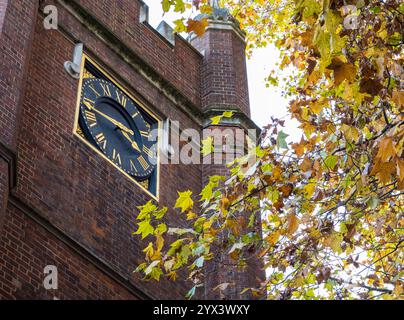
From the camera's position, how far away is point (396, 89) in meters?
9.90

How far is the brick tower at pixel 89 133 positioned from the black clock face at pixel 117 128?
0.9 inches

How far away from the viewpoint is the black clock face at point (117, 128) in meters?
15.2

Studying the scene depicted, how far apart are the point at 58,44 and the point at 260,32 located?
7541mm

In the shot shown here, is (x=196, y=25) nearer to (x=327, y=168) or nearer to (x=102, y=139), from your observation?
(x=327, y=168)

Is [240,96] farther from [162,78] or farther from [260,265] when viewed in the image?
[260,265]

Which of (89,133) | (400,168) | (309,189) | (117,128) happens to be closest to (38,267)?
(89,133)

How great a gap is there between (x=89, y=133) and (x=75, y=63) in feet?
4.28

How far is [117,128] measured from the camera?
15.8m

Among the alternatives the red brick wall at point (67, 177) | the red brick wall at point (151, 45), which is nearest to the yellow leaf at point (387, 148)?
the red brick wall at point (67, 177)

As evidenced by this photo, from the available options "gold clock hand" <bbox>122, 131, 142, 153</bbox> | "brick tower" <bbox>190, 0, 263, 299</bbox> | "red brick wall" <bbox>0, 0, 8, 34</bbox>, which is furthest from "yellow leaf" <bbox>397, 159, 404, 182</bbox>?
"gold clock hand" <bbox>122, 131, 142, 153</bbox>

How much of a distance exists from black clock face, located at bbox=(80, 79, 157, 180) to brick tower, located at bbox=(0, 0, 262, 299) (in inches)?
0.9

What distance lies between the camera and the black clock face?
1520 centimetres

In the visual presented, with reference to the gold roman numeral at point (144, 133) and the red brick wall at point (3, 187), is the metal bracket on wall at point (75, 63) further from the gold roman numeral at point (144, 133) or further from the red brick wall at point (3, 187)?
the red brick wall at point (3, 187)

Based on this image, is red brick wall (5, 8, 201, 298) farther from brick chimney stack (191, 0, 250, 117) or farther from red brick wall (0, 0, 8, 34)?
brick chimney stack (191, 0, 250, 117)
